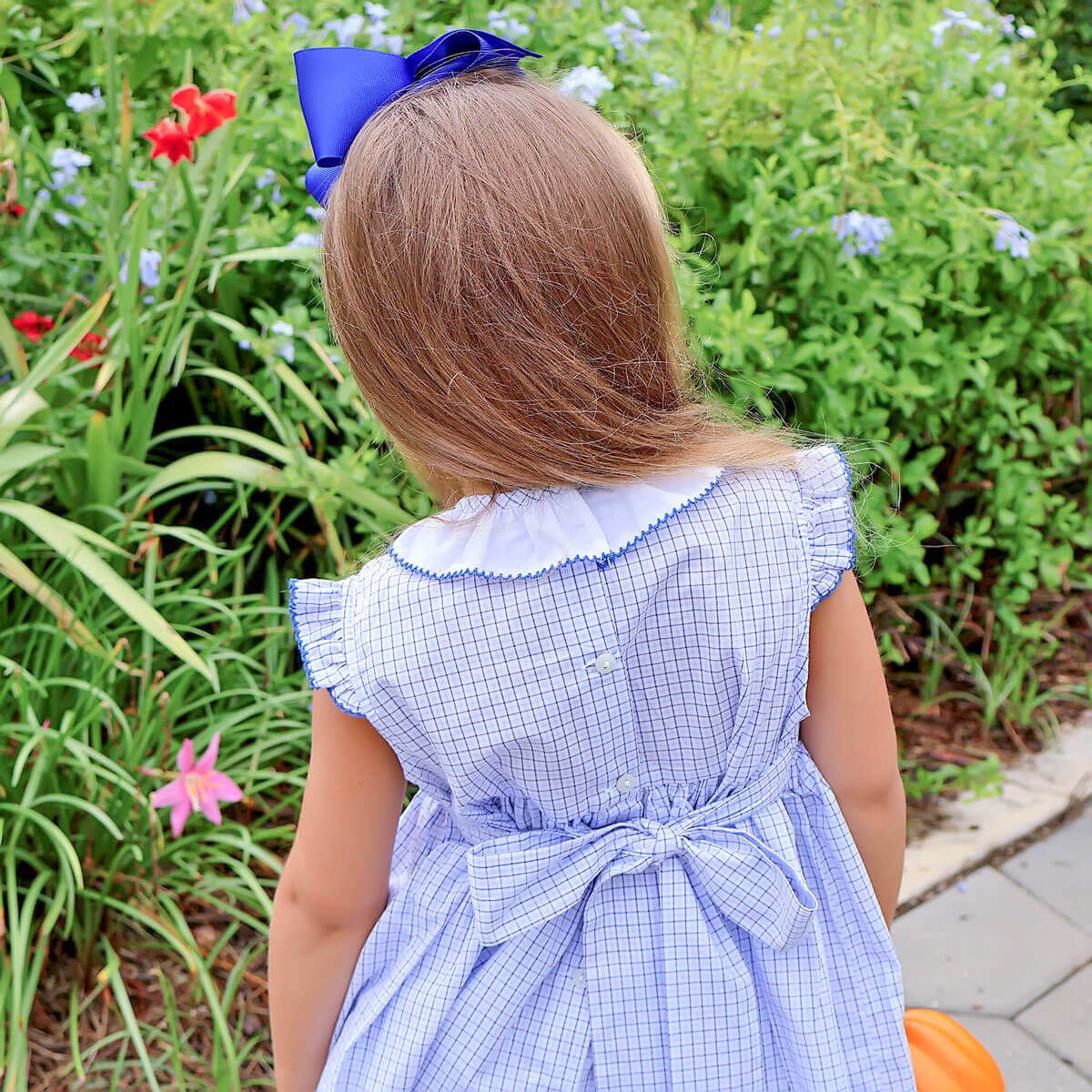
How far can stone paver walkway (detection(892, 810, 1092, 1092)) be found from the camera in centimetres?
179

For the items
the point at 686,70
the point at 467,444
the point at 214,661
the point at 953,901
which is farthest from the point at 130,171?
the point at 953,901

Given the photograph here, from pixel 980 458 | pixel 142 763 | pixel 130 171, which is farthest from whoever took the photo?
pixel 980 458

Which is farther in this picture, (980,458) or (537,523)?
(980,458)

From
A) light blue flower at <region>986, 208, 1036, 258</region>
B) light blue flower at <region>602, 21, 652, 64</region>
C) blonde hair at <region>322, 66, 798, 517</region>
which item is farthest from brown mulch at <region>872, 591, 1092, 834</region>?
blonde hair at <region>322, 66, 798, 517</region>

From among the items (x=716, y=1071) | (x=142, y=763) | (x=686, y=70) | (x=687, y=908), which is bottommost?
(x=142, y=763)

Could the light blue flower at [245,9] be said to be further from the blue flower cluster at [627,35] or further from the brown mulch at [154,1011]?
the brown mulch at [154,1011]

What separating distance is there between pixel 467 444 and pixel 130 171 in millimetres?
1598

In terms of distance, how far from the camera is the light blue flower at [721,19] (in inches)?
107

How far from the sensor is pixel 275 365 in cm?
196

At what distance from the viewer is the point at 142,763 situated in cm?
183

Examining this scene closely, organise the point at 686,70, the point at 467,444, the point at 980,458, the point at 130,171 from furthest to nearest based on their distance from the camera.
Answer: the point at 980,458 → the point at 686,70 → the point at 130,171 → the point at 467,444

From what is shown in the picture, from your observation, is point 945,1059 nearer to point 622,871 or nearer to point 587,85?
point 622,871

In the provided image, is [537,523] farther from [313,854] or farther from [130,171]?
[130,171]

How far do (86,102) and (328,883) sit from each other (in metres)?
1.76
